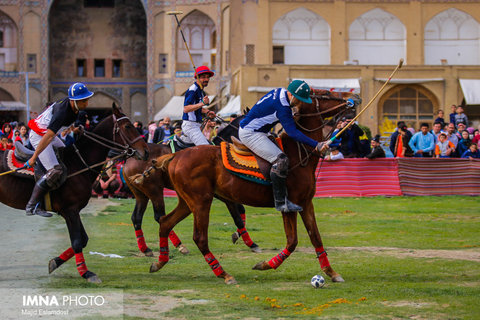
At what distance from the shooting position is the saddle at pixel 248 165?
9883 mm

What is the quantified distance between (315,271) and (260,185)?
4.54 feet

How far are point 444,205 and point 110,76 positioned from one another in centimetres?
4546

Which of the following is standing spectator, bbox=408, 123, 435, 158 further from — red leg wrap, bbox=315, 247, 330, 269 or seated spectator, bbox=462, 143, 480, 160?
red leg wrap, bbox=315, 247, 330, 269

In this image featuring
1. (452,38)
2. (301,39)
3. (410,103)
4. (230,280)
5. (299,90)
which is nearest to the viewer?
(230,280)

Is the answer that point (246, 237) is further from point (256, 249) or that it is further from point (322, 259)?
point (322, 259)

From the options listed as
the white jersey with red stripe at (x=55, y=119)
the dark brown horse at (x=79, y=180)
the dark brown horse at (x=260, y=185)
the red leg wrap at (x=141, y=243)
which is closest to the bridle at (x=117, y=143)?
the dark brown horse at (x=79, y=180)

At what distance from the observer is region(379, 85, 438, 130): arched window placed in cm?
4769

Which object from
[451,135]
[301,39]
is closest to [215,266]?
[451,135]

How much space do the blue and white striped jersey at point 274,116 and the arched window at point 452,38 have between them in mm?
45802

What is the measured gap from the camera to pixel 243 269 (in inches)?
414

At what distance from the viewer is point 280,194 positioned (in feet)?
31.9

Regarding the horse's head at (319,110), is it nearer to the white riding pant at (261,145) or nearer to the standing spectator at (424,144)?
the white riding pant at (261,145)

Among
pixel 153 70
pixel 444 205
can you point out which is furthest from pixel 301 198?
pixel 153 70

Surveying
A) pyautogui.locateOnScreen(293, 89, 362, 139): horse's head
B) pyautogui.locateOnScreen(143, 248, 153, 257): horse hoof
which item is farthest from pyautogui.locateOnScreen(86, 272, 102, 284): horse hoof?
pyautogui.locateOnScreen(293, 89, 362, 139): horse's head
